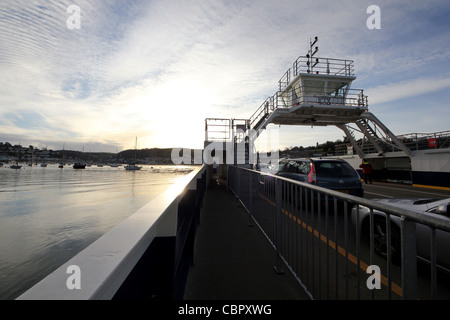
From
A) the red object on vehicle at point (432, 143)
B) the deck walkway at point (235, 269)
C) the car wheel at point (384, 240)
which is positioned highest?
the red object on vehicle at point (432, 143)

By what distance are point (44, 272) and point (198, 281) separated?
7054 millimetres

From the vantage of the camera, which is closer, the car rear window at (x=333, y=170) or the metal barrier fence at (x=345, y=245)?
the metal barrier fence at (x=345, y=245)

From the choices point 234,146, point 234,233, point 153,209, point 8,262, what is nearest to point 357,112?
point 234,146

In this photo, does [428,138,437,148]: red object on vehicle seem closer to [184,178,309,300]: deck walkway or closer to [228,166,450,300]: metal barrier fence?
[228,166,450,300]: metal barrier fence

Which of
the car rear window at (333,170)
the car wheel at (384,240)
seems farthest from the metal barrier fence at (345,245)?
the car rear window at (333,170)

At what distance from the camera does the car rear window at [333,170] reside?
659 cm

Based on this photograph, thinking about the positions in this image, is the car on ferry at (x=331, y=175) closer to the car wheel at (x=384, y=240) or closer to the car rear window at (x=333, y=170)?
the car rear window at (x=333, y=170)

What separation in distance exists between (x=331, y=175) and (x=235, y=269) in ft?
15.1

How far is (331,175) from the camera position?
6574mm

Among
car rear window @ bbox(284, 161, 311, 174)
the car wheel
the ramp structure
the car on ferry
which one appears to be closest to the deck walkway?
the car wheel

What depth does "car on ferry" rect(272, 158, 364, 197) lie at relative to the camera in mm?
6355

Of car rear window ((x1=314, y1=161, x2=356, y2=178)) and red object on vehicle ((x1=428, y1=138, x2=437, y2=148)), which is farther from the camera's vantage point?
red object on vehicle ((x1=428, y1=138, x2=437, y2=148))

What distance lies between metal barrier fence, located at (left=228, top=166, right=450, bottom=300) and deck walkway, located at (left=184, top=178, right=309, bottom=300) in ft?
0.73
